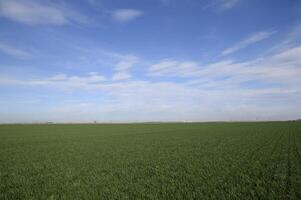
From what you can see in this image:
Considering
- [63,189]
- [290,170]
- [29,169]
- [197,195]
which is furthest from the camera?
[29,169]

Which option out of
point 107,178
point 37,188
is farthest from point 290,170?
point 37,188

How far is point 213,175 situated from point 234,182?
170 cm

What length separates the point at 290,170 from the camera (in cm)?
1434

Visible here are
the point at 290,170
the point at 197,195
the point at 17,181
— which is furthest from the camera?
the point at 290,170

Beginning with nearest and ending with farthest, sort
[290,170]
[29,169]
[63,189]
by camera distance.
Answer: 1. [63,189]
2. [290,170]
3. [29,169]

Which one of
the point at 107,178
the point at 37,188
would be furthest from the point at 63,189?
the point at 107,178

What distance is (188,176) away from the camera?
43.5 feet

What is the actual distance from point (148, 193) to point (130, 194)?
0.73 metres

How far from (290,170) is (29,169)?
1580 cm

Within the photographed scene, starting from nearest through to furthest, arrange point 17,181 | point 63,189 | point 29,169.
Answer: point 63,189 → point 17,181 → point 29,169

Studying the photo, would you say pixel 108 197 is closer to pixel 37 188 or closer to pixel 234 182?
pixel 37 188

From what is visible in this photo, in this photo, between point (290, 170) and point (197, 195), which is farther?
point (290, 170)

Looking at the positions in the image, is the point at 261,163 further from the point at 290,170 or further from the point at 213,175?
the point at 213,175

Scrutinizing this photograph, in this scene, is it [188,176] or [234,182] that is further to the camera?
[188,176]
